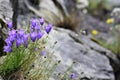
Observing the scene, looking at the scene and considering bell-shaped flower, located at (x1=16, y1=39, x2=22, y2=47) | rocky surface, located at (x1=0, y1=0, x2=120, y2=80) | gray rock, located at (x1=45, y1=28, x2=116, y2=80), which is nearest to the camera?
bell-shaped flower, located at (x1=16, y1=39, x2=22, y2=47)

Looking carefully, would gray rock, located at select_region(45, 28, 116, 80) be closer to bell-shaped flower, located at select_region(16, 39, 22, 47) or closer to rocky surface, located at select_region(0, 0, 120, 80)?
rocky surface, located at select_region(0, 0, 120, 80)

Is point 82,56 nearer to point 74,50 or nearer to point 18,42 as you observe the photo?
point 74,50

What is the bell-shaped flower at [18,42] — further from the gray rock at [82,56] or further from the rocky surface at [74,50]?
the gray rock at [82,56]

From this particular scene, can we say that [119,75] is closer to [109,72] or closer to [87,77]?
[109,72]

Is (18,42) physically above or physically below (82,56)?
above

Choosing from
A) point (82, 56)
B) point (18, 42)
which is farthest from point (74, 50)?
point (18, 42)

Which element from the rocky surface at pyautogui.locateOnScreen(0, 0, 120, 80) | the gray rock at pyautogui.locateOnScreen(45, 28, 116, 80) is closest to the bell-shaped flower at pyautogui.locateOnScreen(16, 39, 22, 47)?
the rocky surface at pyautogui.locateOnScreen(0, 0, 120, 80)

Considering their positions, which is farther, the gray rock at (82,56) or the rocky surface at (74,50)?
the gray rock at (82,56)

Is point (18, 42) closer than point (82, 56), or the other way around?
point (18, 42)

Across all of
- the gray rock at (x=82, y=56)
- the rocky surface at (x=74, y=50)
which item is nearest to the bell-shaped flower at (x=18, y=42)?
the rocky surface at (x=74, y=50)
